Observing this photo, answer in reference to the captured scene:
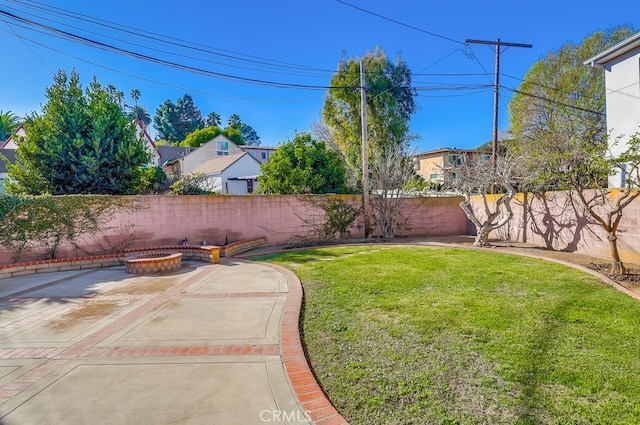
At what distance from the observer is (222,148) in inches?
1243

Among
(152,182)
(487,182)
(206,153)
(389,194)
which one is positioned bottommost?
(389,194)

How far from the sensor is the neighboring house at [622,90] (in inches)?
390

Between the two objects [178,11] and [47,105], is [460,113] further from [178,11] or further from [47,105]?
[47,105]

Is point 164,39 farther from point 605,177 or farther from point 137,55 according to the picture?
point 605,177

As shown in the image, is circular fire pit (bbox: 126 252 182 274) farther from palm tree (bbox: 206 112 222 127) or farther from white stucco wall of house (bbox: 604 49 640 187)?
palm tree (bbox: 206 112 222 127)

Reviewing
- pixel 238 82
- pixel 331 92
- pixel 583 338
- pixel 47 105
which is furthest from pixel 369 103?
pixel 583 338

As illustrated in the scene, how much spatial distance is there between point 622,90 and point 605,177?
5.21 meters

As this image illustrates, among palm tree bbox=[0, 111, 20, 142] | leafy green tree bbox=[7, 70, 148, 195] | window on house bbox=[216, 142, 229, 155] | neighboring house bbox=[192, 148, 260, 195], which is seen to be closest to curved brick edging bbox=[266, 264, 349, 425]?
leafy green tree bbox=[7, 70, 148, 195]

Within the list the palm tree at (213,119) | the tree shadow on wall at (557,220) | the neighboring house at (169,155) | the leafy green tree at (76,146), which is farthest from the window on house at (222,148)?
the palm tree at (213,119)

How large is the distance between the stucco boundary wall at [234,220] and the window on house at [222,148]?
2162 centimetres

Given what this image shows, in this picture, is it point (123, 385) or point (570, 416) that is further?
point (123, 385)

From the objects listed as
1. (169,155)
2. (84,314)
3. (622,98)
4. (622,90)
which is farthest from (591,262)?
(169,155)

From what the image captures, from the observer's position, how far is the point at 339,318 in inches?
176

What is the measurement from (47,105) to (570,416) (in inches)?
534
